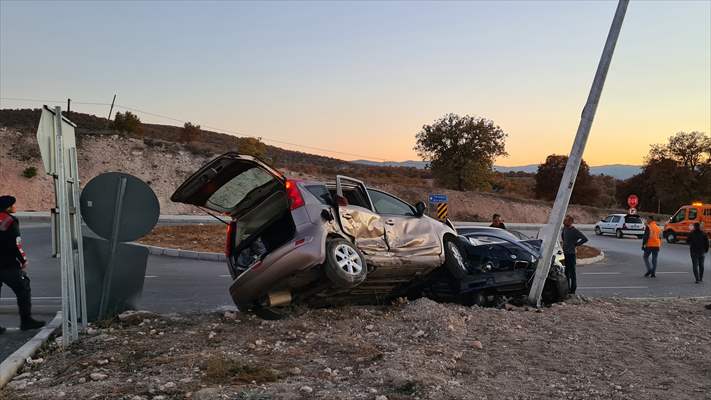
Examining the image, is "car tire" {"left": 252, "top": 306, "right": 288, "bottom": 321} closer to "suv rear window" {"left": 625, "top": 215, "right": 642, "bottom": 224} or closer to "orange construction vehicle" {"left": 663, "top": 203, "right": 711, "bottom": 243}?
"orange construction vehicle" {"left": 663, "top": 203, "right": 711, "bottom": 243}

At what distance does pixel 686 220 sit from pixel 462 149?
27.1 metres

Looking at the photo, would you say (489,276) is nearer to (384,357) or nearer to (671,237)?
(384,357)

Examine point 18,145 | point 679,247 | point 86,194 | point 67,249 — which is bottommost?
point 679,247

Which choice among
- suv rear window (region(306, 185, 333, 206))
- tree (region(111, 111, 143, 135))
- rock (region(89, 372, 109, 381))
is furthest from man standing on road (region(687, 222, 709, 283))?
tree (region(111, 111, 143, 135))

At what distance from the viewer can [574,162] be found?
929 centimetres

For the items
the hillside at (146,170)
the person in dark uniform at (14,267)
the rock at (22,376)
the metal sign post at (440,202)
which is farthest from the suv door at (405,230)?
the hillside at (146,170)

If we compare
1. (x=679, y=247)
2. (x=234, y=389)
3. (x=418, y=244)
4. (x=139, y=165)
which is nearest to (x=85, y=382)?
(x=234, y=389)

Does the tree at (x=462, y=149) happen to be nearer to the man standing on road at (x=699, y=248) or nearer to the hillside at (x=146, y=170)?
the hillside at (x=146, y=170)

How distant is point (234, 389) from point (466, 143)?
2184 inches

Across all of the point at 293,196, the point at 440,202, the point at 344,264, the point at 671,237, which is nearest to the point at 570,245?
the point at 344,264

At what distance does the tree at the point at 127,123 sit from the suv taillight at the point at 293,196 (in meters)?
57.1

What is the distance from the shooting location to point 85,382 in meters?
5.09

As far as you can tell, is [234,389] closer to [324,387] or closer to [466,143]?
[324,387]

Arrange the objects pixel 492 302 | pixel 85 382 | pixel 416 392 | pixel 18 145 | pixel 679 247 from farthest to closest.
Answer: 1. pixel 18 145
2. pixel 679 247
3. pixel 492 302
4. pixel 85 382
5. pixel 416 392
